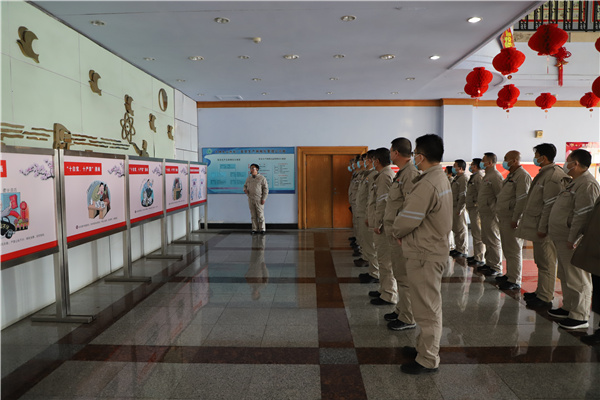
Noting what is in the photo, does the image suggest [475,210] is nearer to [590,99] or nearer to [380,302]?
[590,99]

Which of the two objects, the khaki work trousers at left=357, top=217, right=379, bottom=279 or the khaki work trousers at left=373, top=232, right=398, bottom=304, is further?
the khaki work trousers at left=357, top=217, right=379, bottom=279

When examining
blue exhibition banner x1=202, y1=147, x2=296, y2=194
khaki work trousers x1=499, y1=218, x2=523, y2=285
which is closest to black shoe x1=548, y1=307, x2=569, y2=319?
khaki work trousers x1=499, y1=218, x2=523, y2=285

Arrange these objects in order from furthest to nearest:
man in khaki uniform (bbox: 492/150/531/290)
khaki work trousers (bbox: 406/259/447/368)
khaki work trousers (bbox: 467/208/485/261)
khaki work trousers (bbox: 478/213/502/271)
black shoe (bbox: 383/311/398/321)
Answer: khaki work trousers (bbox: 467/208/485/261) → khaki work trousers (bbox: 478/213/502/271) → man in khaki uniform (bbox: 492/150/531/290) → black shoe (bbox: 383/311/398/321) → khaki work trousers (bbox: 406/259/447/368)

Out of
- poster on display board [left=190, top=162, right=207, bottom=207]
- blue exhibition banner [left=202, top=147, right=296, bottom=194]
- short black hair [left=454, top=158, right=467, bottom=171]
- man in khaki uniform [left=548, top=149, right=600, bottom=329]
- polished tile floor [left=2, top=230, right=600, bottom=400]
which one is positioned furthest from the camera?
blue exhibition banner [left=202, top=147, right=296, bottom=194]

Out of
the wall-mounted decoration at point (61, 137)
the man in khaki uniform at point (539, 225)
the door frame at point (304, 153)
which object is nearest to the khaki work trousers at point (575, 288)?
the man in khaki uniform at point (539, 225)

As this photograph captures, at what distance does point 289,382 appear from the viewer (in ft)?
8.70

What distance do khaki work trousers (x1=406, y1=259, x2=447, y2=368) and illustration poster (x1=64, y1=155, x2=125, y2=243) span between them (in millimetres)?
3201

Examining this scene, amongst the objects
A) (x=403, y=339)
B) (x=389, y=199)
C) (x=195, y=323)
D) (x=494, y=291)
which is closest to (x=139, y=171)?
(x=195, y=323)

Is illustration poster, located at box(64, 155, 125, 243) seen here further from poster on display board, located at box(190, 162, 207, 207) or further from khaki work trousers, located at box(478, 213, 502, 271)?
khaki work trousers, located at box(478, 213, 502, 271)

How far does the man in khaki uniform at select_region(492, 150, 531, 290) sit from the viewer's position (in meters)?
4.73

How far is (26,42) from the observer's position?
386 cm

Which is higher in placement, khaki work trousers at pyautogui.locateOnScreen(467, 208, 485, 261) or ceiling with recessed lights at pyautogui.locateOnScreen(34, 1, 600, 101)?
ceiling with recessed lights at pyautogui.locateOnScreen(34, 1, 600, 101)

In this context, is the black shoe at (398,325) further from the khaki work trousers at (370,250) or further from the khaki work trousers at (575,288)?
the khaki work trousers at (370,250)

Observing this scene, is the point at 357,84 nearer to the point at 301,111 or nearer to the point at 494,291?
the point at 301,111
